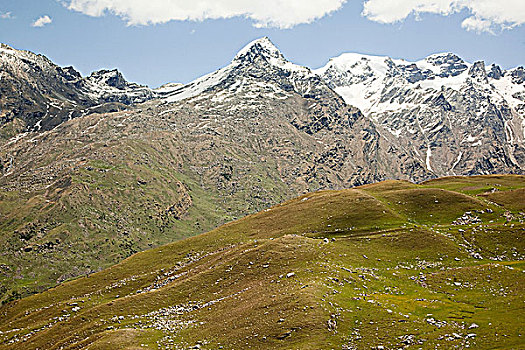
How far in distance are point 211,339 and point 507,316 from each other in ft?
114

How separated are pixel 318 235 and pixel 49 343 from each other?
209 ft

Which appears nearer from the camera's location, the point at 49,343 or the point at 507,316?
the point at 507,316

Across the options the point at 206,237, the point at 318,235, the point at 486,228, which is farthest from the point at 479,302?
the point at 206,237

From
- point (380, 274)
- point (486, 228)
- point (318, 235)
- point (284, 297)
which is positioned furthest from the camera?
point (318, 235)

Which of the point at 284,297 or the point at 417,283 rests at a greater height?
the point at 284,297

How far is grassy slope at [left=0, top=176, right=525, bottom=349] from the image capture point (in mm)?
45844

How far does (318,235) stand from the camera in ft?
341

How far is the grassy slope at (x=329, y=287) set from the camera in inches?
1805

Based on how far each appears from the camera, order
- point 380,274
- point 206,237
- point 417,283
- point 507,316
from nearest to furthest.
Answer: point 507,316 → point 417,283 → point 380,274 → point 206,237

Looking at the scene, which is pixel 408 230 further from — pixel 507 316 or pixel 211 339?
pixel 211 339

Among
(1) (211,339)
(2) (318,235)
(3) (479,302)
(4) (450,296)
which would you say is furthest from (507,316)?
(2) (318,235)

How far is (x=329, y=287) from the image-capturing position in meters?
58.1

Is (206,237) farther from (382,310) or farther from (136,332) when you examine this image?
(382,310)

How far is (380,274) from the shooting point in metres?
68.4
